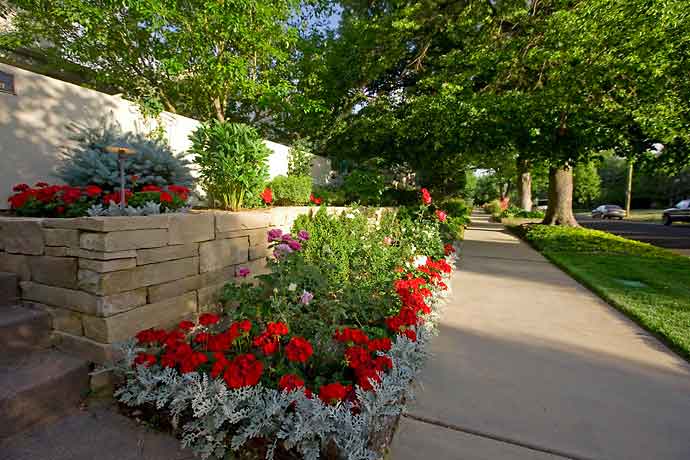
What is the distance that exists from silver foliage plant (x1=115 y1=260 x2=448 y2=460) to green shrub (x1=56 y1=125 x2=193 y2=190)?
2094mm

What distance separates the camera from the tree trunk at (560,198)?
35.8ft

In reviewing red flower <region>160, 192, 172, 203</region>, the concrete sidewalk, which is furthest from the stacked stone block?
the concrete sidewalk

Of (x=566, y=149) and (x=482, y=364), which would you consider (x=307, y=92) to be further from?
(x=482, y=364)

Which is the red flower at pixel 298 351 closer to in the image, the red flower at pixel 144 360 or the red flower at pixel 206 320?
the red flower at pixel 206 320

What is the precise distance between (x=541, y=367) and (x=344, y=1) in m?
10.3

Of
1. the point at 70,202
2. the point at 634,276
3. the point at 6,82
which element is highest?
the point at 6,82

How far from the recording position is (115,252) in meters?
1.84

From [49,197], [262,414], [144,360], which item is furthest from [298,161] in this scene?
[262,414]

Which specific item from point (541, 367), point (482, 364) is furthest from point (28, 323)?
point (541, 367)

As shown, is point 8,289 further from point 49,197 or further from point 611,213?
point 611,213

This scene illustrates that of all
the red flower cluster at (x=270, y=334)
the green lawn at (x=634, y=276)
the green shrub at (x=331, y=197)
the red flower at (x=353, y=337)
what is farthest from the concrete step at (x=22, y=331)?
the green lawn at (x=634, y=276)

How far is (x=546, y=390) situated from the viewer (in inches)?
83.0

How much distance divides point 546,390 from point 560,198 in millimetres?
11393

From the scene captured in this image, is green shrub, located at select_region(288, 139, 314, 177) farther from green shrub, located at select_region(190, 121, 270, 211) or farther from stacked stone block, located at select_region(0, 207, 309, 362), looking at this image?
stacked stone block, located at select_region(0, 207, 309, 362)
